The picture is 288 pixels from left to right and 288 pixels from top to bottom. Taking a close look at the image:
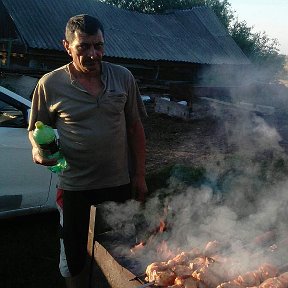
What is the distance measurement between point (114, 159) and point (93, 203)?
43 centimetres

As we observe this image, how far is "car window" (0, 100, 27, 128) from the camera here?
176 inches

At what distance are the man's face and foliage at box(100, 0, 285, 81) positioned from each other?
36.4 m

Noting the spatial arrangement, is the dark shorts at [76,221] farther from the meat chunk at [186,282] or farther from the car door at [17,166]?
the car door at [17,166]

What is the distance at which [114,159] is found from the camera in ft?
9.10

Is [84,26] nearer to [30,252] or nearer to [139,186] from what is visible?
[139,186]

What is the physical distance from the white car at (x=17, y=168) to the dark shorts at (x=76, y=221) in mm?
1817

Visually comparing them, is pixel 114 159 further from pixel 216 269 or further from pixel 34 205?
pixel 34 205

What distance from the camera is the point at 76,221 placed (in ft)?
9.19

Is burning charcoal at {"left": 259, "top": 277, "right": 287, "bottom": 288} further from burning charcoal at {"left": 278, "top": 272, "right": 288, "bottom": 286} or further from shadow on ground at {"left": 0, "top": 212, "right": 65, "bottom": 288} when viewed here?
Answer: shadow on ground at {"left": 0, "top": 212, "right": 65, "bottom": 288}

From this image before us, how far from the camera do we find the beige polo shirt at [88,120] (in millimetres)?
2592

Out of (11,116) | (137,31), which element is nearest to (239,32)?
(137,31)

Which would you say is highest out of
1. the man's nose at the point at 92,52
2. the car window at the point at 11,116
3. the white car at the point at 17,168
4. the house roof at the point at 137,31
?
the house roof at the point at 137,31

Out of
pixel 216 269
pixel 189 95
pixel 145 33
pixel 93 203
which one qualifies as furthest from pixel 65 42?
pixel 145 33

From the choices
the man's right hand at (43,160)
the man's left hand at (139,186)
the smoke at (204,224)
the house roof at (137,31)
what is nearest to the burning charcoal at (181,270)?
the smoke at (204,224)
